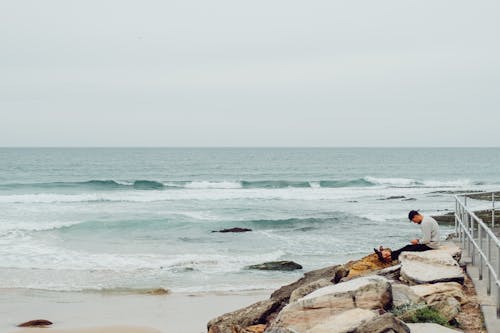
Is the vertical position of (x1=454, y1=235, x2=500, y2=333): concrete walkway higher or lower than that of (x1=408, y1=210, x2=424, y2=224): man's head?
lower

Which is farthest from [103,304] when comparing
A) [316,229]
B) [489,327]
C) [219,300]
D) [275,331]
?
[316,229]

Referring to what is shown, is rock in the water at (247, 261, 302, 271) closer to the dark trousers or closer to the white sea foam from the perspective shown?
the dark trousers

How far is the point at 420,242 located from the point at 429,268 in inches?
79.2

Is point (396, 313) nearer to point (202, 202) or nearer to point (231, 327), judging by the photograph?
point (231, 327)

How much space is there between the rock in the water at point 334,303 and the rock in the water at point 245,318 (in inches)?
78.1

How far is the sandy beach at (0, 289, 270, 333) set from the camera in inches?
508

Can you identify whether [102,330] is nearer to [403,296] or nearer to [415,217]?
[415,217]

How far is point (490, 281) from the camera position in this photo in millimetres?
8398

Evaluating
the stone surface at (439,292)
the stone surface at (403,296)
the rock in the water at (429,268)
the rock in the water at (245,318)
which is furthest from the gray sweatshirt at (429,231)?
the stone surface at (403,296)

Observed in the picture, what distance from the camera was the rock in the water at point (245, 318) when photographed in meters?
9.64

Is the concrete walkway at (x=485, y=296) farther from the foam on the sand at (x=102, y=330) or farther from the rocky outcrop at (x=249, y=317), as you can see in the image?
the foam on the sand at (x=102, y=330)

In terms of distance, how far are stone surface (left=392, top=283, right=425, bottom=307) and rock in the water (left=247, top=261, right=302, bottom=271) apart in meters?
10.6

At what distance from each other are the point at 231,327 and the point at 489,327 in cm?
393

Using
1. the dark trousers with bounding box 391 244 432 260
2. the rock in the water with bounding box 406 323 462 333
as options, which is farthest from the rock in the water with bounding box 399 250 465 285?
the rock in the water with bounding box 406 323 462 333
